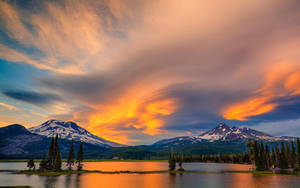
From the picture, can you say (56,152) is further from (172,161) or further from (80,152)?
(172,161)

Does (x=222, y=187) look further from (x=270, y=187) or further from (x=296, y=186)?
(x=296, y=186)

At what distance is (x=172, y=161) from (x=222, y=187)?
7290 cm

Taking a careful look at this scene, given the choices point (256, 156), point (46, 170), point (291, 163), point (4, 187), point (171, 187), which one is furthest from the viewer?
point (291, 163)

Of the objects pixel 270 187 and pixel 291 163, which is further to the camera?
pixel 291 163

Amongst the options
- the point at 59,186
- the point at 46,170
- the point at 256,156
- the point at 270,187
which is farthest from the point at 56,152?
the point at 256,156

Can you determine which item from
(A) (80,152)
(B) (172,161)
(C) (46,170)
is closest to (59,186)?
(C) (46,170)

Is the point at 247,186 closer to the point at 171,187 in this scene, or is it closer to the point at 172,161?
the point at 171,187

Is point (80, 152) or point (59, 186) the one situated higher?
point (80, 152)

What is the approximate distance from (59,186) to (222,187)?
184ft

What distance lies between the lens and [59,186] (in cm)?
7406

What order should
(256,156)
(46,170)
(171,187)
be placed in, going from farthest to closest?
(256,156) < (46,170) < (171,187)

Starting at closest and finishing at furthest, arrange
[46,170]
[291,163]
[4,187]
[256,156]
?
[4,187] < [46,170] < [256,156] < [291,163]

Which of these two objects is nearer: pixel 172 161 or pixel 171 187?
pixel 171 187

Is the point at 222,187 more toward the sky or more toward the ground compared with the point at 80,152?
more toward the ground
